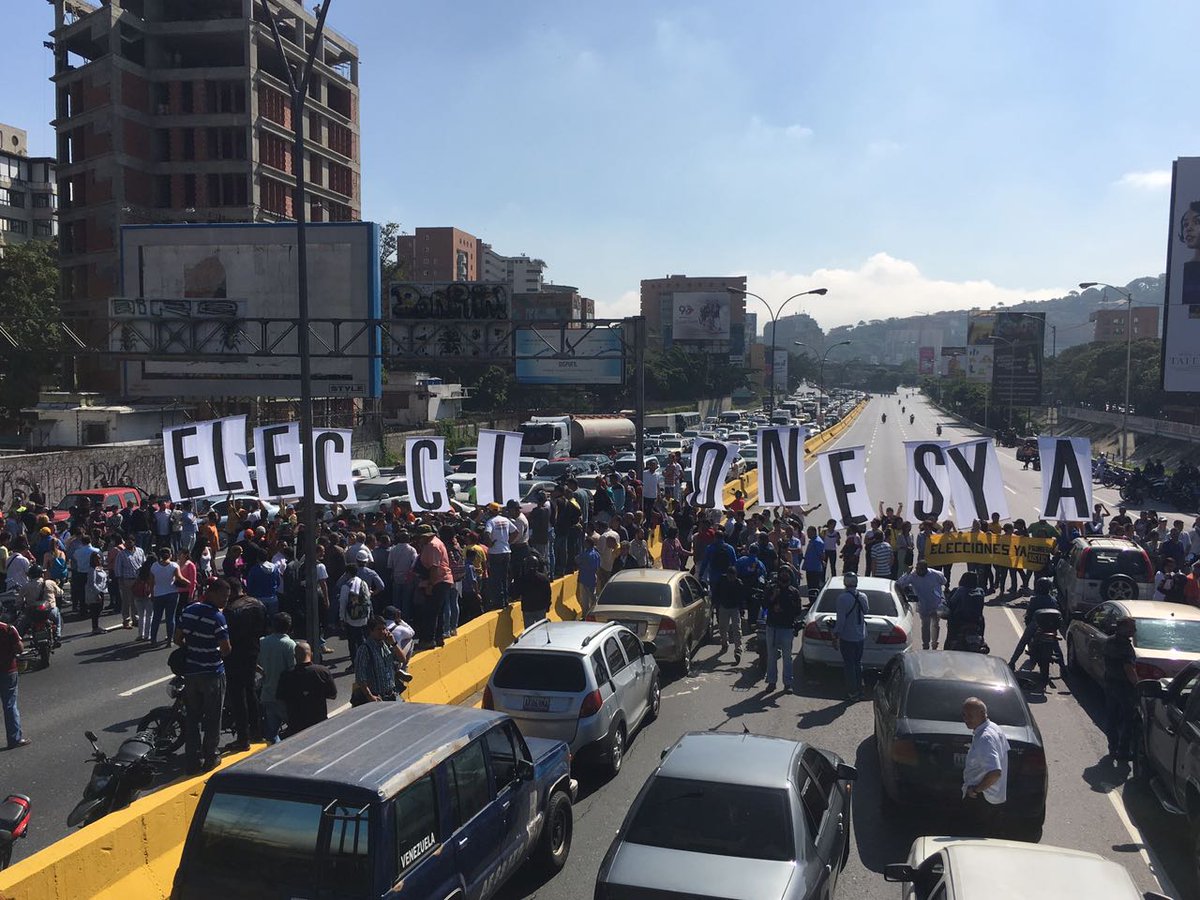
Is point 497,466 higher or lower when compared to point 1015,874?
higher

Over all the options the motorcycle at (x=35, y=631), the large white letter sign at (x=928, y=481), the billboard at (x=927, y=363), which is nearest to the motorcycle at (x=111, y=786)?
the motorcycle at (x=35, y=631)

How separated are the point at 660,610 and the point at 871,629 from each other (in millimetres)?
2879

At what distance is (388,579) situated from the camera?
15.8 m

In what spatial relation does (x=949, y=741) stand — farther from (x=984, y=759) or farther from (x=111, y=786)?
(x=111, y=786)

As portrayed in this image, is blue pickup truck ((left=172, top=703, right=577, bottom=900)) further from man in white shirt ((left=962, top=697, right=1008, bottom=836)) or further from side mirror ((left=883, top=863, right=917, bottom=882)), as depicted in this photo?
man in white shirt ((left=962, top=697, right=1008, bottom=836))

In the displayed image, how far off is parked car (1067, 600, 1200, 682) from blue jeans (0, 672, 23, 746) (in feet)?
40.3

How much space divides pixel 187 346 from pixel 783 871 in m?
26.7

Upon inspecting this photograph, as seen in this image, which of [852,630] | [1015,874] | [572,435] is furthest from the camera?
[572,435]

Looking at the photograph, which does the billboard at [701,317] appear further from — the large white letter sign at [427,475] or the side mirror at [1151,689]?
the side mirror at [1151,689]

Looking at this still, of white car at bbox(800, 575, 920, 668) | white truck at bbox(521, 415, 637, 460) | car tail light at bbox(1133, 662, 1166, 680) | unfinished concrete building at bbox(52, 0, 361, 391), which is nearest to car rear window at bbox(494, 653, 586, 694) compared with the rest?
white car at bbox(800, 575, 920, 668)

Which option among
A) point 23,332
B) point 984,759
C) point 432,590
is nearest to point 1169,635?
point 984,759

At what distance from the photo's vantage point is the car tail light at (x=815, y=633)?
13414mm

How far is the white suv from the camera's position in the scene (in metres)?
9.62

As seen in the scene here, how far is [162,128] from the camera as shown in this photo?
2291 inches
